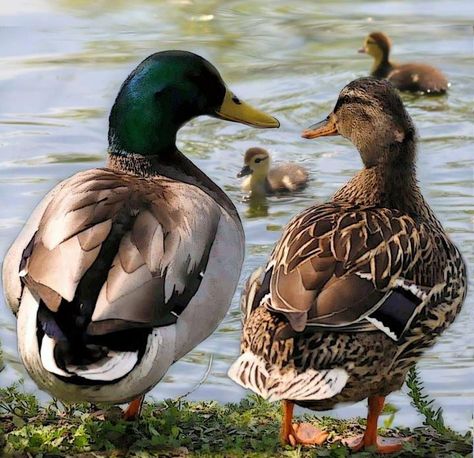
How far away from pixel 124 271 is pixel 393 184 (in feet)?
3.97

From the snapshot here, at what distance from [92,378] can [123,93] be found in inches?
59.4

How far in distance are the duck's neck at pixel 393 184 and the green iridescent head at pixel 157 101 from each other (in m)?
0.72

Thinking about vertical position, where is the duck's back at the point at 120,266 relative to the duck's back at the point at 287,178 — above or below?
above

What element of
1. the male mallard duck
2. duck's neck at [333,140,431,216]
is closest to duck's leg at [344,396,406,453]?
duck's neck at [333,140,431,216]

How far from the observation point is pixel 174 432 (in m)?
4.29

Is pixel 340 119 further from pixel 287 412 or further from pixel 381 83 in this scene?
pixel 287 412

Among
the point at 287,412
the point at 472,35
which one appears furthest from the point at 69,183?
the point at 472,35

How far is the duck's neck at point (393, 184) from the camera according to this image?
486 cm

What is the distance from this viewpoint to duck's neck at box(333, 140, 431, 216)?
4.86 m

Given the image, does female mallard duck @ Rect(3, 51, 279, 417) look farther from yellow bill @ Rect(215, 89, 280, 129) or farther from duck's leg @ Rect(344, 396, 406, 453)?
duck's leg @ Rect(344, 396, 406, 453)

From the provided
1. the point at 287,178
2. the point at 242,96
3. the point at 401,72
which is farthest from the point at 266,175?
the point at 401,72

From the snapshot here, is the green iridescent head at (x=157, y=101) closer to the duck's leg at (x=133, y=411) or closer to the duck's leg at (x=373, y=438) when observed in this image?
the duck's leg at (x=133, y=411)

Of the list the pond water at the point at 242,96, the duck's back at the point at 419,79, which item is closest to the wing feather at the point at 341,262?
the pond water at the point at 242,96

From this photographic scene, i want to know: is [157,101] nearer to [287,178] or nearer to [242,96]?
[287,178]
